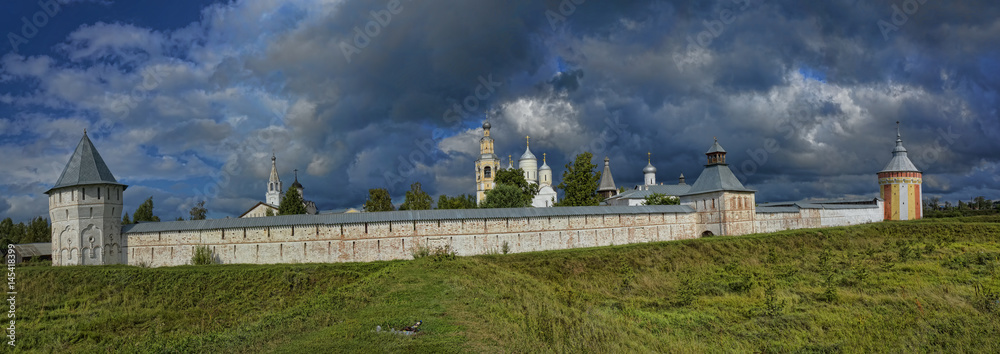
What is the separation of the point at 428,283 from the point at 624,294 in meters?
6.18

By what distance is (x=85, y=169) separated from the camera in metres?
22.2

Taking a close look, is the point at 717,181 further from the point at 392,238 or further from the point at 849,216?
the point at 849,216

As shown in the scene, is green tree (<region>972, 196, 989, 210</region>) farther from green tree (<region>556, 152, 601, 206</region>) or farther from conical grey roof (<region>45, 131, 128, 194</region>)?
conical grey roof (<region>45, 131, 128, 194</region>)

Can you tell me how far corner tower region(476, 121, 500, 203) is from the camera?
60062 mm

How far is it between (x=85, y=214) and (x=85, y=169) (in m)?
1.96

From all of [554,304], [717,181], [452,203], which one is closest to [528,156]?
[452,203]

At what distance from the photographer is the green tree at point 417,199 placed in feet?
137

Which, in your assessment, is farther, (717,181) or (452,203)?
(452,203)

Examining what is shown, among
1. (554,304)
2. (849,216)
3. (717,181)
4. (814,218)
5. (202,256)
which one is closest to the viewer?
(554,304)

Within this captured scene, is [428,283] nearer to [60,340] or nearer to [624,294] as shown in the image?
[624,294]

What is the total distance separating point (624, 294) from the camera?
15.8 meters

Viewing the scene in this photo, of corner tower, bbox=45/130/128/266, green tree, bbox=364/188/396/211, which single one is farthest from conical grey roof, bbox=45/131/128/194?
green tree, bbox=364/188/396/211

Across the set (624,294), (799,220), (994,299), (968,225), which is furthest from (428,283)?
(968,225)

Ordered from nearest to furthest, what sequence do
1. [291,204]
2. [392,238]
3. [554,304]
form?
[554,304] → [392,238] → [291,204]
